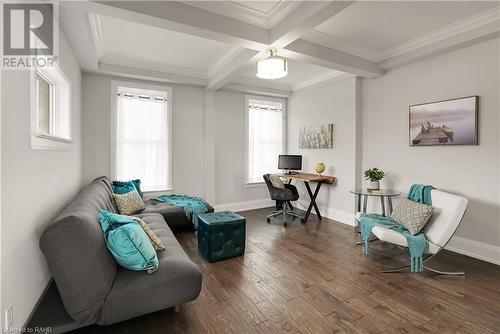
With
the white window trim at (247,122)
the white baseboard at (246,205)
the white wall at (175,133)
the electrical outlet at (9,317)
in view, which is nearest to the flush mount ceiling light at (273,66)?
the white wall at (175,133)

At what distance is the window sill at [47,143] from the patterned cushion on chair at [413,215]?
3610mm

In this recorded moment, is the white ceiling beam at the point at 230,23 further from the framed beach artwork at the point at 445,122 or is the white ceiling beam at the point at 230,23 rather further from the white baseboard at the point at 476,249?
the white baseboard at the point at 476,249

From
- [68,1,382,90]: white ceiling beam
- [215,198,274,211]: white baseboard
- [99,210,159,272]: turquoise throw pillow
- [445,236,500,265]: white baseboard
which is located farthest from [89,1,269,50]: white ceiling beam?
[445,236,500,265]: white baseboard

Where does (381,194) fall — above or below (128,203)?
above

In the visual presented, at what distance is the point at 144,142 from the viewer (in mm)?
4586

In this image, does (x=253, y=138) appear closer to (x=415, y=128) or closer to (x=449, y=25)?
(x=415, y=128)

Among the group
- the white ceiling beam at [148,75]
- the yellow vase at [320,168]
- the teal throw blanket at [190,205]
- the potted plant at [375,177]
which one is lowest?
the teal throw blanket at [190,205]

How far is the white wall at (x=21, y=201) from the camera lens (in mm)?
1415

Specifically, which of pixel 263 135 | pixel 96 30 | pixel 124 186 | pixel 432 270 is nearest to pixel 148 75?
pixel 96 30

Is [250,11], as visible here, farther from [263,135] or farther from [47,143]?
[263,135]

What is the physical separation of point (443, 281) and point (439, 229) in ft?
1.69

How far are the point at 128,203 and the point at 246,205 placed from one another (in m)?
2.69

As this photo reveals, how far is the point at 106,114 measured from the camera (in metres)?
4.23

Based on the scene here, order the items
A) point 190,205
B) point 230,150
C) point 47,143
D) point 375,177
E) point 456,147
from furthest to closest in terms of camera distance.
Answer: point 230,150, point 190,205, point 375,177, point 456,147, point 47,143
